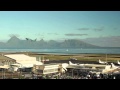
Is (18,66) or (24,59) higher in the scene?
(24,59)

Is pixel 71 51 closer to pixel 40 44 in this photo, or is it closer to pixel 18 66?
pixel 40 44

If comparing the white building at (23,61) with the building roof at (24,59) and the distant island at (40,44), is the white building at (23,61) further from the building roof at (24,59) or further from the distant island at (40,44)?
the distant island at (40,44)

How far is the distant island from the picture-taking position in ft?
15.5

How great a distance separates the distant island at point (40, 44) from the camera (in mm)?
4727

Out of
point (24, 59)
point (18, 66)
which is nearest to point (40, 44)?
point (24, 59)

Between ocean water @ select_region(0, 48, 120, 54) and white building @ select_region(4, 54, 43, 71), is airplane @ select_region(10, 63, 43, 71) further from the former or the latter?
ocean water @ select_region(0, 48, 120, 54)

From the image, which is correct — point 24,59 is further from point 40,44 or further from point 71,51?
point 71,51

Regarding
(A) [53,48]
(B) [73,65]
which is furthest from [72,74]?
(A) [53,48]

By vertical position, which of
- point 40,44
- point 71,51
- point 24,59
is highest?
point 40,44

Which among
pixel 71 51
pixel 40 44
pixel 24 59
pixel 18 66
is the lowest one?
pixel 18 66

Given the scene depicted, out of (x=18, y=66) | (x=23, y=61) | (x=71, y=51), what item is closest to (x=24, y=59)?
(x=23, y=61)

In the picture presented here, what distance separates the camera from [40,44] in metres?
4.76
